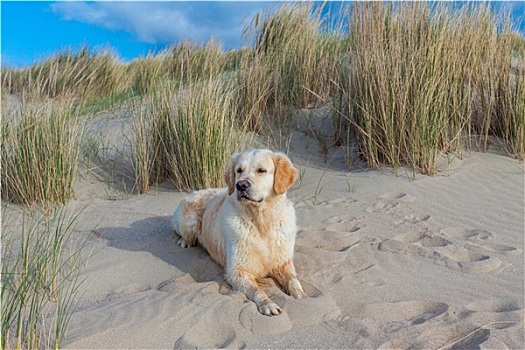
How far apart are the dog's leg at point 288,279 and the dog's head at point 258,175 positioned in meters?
0.55

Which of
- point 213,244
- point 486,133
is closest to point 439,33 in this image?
point 486,133

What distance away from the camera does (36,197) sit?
5.89 meters

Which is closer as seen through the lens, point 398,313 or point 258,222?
point 398,313

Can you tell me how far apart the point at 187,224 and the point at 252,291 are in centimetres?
140

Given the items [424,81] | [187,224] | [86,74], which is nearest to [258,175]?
[187,224]

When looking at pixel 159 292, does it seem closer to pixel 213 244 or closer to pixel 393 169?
pixel 213 244

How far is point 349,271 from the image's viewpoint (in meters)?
4.02

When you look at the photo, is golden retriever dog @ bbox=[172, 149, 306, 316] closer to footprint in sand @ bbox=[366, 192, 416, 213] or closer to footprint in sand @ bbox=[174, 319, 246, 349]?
footprint in sand @ bbox=[174, 319, 246, 349]

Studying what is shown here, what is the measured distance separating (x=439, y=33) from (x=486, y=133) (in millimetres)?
1483

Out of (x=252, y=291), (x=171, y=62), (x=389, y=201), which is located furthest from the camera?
(x=171, y=62)

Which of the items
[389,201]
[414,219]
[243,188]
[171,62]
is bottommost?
[414,219]

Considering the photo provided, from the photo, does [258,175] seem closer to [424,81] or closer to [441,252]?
[441,252]

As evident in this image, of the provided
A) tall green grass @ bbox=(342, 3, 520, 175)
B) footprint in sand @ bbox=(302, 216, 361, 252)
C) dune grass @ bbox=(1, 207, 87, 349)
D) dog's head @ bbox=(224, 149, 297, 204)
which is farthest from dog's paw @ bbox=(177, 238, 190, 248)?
tall green grass @ bbox=(342, 3, 520, 175)

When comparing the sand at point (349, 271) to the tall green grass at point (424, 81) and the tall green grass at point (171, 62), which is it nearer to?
the tall green grass at point (424, 81)
